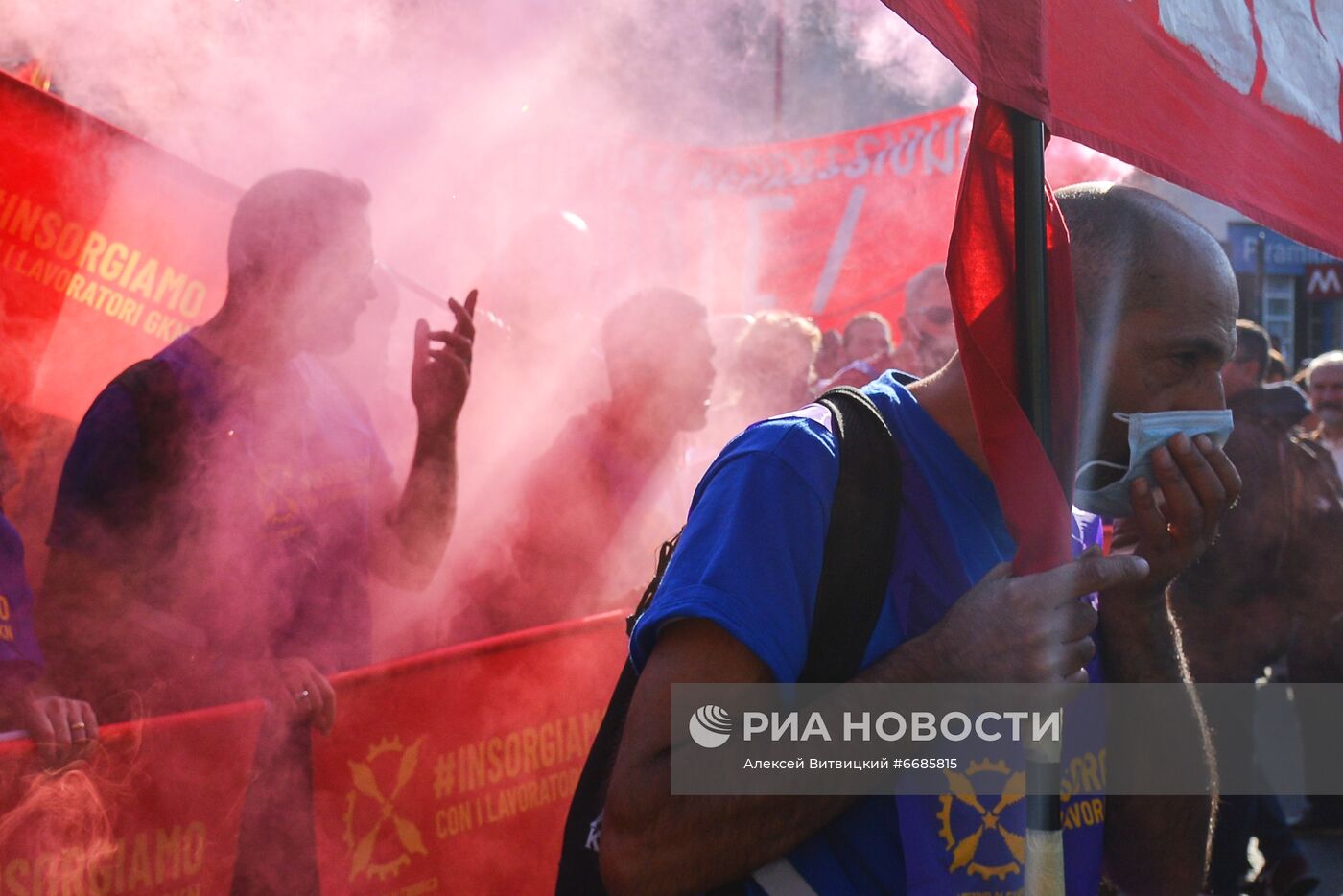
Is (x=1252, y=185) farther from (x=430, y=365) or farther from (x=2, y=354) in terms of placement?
(x=2, y=354)

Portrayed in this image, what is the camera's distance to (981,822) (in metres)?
1.41

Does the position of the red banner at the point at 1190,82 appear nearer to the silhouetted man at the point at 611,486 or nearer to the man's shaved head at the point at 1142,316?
the man's shaved head at the point at 1142,316

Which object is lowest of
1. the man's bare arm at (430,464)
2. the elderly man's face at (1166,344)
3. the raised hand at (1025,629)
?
the raised hand at (1025,629)

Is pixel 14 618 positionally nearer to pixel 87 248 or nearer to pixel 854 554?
pixel 87 248

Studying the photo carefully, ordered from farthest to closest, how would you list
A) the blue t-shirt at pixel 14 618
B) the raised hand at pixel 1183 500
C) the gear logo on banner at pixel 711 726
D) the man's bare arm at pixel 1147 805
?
the blue t-shirt at pixel 14 618, the man's bare arm at pixel 1147 805, the raised hand at pixel 1183 500, the gear logo on banner at pixel 711 726


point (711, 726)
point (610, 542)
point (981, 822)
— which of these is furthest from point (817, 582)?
point (610, 542)

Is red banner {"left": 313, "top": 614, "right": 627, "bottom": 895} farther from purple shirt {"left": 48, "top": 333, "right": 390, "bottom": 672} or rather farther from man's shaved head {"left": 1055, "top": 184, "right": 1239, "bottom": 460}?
man's shaved head {"left": 1055, "top": 184, "right": 1239, "bottom": 460}

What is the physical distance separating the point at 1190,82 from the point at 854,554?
37.9 inches

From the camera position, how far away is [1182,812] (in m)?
1.74

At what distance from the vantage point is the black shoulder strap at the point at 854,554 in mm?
1336

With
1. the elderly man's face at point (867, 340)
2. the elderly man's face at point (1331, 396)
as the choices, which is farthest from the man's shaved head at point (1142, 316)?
the elderly man's face at point (1331, 396)

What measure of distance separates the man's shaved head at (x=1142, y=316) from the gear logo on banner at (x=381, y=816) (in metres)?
1.77

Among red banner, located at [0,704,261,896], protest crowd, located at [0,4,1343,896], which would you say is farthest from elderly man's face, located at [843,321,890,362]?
red banner, located at [0,704,261,896]

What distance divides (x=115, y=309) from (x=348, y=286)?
2.99 feet
